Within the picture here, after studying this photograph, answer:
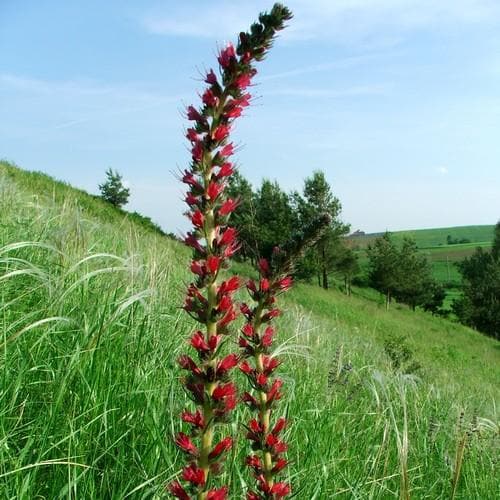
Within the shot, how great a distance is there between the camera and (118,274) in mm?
4742

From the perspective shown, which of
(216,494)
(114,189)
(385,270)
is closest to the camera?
(216,494)

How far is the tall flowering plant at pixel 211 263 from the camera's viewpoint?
1247 mm

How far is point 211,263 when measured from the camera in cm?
129

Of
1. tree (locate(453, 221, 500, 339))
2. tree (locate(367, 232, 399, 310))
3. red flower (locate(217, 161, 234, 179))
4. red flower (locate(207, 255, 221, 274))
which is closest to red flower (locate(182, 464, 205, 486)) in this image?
red flower (locate(207, 255, 221, 274))

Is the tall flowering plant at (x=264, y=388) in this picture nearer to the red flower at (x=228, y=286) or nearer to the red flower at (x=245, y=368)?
the red flower at (x=245, y=368)

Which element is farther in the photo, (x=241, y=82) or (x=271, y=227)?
(x=271, y=227)

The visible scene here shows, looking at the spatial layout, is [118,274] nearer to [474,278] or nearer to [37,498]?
[37,498]

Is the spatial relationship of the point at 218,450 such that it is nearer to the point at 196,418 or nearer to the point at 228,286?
the point at 196,418

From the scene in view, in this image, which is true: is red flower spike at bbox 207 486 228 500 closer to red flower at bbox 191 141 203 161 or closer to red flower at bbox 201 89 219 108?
red flower at bbox 191 141 203 161

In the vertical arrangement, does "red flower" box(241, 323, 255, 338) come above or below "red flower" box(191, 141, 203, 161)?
below

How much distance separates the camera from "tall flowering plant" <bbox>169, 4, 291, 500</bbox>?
1.25 metres

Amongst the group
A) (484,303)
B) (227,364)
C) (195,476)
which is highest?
(227,364)

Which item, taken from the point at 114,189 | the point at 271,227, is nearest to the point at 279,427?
the point at 271,227

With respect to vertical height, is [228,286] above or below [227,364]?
above
